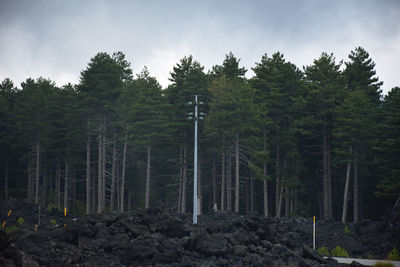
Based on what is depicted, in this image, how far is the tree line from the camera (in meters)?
33.9

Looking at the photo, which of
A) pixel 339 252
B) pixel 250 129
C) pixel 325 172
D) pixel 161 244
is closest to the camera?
pixel 161 244

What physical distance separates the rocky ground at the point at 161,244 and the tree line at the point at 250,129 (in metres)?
14.1

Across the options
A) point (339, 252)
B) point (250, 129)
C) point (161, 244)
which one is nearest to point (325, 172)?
point (250, 129)

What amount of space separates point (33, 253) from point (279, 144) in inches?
1154

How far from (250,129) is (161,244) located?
935 inches

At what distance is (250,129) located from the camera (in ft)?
116

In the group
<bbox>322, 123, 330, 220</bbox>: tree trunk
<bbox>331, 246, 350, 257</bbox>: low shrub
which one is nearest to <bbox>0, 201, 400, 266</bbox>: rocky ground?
<bbox>331, 246, 350, 257</bbox>: low shrub

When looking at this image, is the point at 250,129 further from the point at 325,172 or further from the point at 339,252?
the point at 339,252

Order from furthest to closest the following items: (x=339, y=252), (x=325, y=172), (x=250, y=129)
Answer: (x=250, y=129)
(x=325, y=172)
(x=339, y=252)

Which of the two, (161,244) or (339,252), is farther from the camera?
(339,252)

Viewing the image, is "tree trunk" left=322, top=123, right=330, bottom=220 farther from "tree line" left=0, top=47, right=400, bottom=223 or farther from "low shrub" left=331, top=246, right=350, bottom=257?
"low shrub" left=331, top=246, right=350, bottom=257

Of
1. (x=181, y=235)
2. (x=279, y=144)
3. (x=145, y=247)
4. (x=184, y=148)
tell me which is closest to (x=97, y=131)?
(x=184, y=148)

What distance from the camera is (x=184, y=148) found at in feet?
137

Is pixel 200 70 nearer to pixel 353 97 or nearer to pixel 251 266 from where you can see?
pixel 353 97
